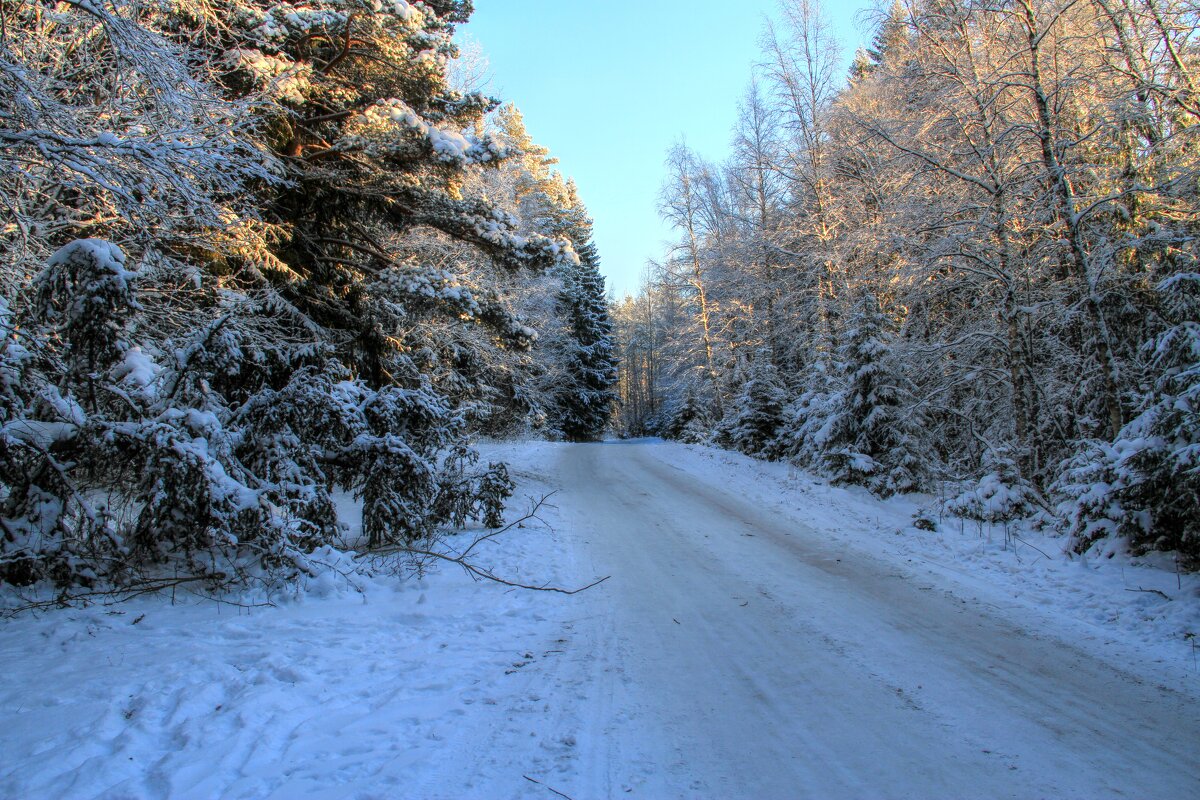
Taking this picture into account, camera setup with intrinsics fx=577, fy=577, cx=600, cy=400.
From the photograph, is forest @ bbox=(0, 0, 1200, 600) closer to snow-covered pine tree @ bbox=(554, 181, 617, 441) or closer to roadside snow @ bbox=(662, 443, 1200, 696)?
roadside snow @ bbox=(662, 443, 1200, 696)

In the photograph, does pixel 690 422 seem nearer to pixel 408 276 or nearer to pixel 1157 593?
pixel 408 276

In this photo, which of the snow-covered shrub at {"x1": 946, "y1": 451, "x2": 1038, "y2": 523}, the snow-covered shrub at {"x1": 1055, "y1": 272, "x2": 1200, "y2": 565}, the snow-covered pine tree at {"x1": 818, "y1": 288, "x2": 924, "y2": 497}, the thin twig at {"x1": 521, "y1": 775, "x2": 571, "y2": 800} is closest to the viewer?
the thin twig at {"x1": 521, "y1": 775, "x2": 571, "y2": 800}

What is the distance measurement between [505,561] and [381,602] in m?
1.76

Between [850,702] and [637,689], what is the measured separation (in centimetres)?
132

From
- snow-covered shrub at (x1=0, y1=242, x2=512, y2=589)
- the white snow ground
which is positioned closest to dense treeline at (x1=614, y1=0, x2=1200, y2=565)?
the white snow ground

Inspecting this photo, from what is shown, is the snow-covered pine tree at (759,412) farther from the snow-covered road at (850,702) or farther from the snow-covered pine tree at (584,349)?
the snow-covered pine tree at (584,349)

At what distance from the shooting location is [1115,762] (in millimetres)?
2938

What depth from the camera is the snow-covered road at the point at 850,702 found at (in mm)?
2832

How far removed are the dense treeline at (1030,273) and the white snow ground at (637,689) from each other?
1.78 meters

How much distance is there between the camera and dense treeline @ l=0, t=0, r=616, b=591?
455 centimetres

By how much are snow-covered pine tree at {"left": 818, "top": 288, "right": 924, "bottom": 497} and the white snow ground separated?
4.19 m

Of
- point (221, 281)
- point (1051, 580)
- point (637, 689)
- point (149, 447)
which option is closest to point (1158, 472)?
point (1051, 580)

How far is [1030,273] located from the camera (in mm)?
9789

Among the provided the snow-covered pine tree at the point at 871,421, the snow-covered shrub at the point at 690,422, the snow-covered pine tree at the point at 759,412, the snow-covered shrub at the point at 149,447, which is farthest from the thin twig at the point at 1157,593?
the snow-covered shrub at the point at 690,422
